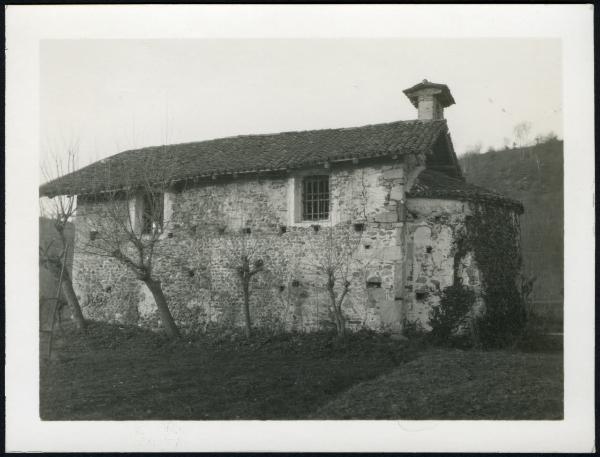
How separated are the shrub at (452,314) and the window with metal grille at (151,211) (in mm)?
6712

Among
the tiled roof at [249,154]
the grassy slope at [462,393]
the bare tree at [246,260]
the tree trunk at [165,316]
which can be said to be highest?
the tiled roof at [249,154]

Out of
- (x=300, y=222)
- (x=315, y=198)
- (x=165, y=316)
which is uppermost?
(x=315, y=198)

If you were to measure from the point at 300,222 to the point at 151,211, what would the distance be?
402 cm

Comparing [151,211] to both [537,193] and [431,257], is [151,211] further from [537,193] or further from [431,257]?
[537,193]

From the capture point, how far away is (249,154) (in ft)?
42.8

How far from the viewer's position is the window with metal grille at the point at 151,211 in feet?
40.9

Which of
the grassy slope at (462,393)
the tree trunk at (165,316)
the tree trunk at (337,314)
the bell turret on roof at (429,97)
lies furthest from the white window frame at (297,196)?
the grassy slope at (462,393)

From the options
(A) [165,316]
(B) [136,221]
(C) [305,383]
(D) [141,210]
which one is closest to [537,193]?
(C) [305,383]

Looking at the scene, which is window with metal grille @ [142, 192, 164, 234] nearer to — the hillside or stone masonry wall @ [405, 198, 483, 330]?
stone masonry wall @ [405, 198, 483, 330]

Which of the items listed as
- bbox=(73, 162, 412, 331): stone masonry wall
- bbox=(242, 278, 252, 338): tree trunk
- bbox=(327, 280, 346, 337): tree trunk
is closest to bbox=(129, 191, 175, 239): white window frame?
bbox=(73, 162, 412, 331): stone masonry wall

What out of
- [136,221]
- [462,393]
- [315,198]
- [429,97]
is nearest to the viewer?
[462,393]

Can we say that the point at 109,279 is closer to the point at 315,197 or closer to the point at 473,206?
the point at 315,197

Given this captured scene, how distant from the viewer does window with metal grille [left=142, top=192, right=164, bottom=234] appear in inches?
490

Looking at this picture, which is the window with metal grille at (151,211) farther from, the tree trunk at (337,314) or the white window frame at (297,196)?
the tree trunk at (337,314)
